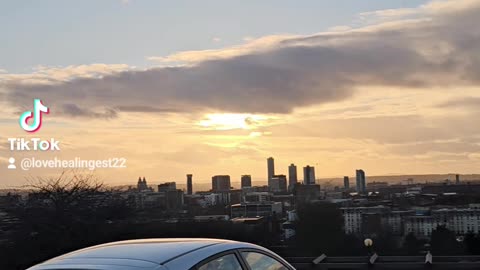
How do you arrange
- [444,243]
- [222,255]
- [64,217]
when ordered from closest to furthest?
[222,255] < [64,217] < [444,243]

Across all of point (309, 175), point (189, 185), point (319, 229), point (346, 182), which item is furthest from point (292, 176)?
point (319, 229)

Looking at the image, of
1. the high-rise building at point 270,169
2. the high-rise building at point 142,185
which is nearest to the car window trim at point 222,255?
the high-rise building at point 142,185

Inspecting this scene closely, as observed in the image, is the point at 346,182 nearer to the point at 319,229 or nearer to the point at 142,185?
the point at 319,229

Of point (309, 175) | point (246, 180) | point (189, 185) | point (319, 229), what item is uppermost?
point (309, 175)

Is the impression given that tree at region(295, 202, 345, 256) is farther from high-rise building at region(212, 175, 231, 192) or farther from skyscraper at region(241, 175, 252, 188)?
skyscraper at region(241, 175, 252, 188)

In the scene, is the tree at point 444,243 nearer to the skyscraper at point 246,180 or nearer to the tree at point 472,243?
the tree at point 472,243

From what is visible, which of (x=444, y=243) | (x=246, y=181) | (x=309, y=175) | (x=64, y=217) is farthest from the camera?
(x=309, y=175)
